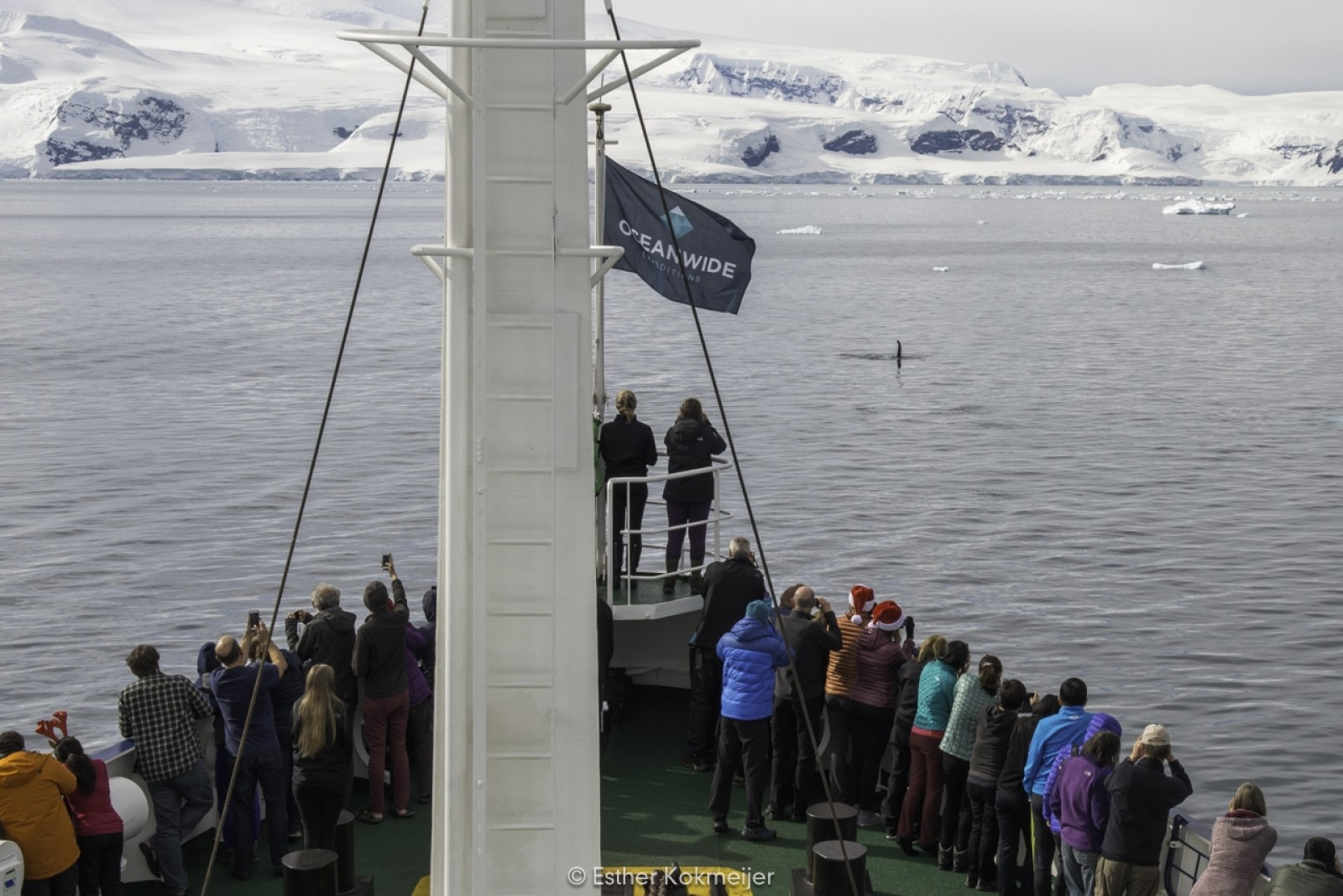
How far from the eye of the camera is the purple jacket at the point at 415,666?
35.6ft

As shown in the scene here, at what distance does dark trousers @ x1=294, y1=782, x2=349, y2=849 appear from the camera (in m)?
9.56

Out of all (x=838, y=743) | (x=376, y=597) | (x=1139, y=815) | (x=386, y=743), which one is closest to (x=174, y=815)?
(x=386, y=743)

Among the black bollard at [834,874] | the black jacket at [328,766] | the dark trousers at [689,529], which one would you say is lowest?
the black bollard at [834,874]

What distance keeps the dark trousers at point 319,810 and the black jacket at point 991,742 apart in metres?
3.99

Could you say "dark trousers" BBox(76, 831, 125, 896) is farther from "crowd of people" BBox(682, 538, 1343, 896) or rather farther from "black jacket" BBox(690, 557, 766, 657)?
"black jacket" BBox(690, 557, 766, 657)

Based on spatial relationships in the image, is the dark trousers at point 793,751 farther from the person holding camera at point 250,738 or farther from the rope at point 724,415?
the person holding camera at point 250,738

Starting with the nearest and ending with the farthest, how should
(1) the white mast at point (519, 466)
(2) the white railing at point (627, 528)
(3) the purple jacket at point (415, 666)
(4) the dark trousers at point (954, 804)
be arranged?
1. (1) the white mast at point (519, 466)
2. (4) the dark trousers at point (954, 804)
3. (3) the purple jacket at point (415, 666)
4. (2) the white railing at point (627, 528)

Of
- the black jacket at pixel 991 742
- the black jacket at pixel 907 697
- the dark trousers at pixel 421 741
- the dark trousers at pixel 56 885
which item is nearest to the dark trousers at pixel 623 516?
the dark trousers at pixel 421 741

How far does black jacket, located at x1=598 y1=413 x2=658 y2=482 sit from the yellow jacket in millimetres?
5371

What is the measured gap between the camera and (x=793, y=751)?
36.1ft

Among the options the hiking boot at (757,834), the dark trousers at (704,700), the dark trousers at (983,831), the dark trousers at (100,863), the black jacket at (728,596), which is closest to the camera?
the dark trousers at (100,863)

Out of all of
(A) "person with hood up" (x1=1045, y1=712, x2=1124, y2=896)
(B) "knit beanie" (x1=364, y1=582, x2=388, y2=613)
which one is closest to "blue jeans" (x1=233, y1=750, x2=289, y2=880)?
(B) "knit beanie" (x1=364, y1=582, x2=388, y2=613)

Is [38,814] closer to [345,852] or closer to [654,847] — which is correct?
[345,852]

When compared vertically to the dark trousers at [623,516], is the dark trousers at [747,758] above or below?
below
